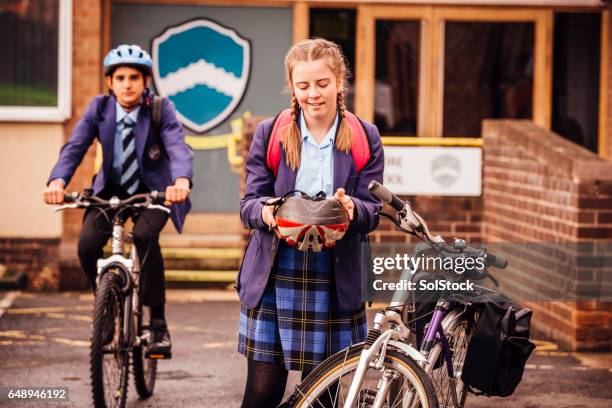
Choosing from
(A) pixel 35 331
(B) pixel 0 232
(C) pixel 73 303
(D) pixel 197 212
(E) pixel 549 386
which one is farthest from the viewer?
(D) pixel 197 212

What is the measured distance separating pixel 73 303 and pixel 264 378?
6.76m

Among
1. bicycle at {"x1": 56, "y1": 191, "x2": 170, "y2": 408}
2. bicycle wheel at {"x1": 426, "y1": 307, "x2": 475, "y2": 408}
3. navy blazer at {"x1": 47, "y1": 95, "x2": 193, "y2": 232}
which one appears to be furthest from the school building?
bicycle wheel at {"x1": 426, "y1": 307, "x2": 475, "y2": 408}

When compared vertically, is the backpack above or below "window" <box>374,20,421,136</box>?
below

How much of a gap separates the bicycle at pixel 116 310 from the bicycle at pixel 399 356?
2042mm

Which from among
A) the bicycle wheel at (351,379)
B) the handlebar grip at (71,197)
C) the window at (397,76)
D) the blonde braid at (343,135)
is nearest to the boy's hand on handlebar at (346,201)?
the blonde braid at (343,135)

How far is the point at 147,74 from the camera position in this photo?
783 centimetres

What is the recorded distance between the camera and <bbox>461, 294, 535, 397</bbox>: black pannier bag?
5582mm

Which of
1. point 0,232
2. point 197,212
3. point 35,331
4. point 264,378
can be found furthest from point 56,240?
point 264,378

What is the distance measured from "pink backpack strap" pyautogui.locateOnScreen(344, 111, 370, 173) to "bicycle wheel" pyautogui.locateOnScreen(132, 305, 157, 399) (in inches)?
104

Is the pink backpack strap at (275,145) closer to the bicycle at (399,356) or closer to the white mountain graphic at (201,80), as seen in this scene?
the bicycle at (399,356)

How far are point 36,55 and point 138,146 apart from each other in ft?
18.2

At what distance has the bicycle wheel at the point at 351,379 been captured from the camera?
5062mm

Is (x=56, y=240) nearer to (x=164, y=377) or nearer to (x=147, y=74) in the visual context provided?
(x=164, y=377)

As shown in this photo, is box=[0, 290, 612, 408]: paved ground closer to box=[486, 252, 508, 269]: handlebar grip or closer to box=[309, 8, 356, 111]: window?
box=[486, 252, 508, 269]: handlebar grip
